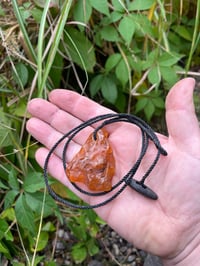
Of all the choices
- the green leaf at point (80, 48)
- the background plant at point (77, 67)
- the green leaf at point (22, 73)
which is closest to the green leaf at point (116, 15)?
the background plant at point (77, 67)

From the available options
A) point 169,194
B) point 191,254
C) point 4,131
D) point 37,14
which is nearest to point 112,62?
point 37,14

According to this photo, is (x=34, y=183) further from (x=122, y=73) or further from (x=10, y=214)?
(x=122, y=73)

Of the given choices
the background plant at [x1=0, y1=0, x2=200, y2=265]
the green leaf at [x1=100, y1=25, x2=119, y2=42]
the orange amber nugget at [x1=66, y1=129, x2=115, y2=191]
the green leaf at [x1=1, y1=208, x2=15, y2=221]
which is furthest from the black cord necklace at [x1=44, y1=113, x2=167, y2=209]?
the green leaf at [x1=100, y1=25, x2=119, y2=42]

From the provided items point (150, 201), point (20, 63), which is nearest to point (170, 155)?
point (150, 201)

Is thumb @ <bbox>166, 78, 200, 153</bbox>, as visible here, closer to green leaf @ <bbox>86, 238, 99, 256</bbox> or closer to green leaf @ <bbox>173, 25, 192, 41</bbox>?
green leaf @ <bbox>86, 238, 99, 256</bbox>

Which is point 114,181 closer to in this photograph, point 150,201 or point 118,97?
point 150,201

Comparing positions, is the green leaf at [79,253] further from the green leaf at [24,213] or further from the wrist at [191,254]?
the wrist at [191,254]
